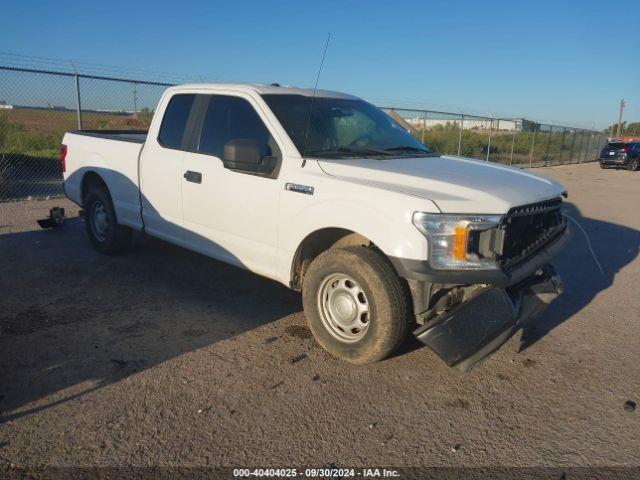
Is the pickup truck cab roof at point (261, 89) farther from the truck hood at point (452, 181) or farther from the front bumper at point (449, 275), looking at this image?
the front bumper at point (449, 275)

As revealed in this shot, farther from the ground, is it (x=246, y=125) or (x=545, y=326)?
(x=246, y=125)

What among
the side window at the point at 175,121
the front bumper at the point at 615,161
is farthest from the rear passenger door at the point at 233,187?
the front bumper at the point at 615,161

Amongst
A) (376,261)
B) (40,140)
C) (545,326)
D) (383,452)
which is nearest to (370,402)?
(383,452)

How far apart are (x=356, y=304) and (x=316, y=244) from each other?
655 mm

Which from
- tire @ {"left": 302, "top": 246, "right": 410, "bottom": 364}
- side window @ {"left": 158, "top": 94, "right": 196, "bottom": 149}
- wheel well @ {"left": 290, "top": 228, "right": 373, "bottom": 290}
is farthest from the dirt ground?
side window @ {"left": 158, "top": 94, "right": 196, "bottom": 149}

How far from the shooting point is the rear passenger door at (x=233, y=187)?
425 cm

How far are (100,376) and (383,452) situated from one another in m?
1.95

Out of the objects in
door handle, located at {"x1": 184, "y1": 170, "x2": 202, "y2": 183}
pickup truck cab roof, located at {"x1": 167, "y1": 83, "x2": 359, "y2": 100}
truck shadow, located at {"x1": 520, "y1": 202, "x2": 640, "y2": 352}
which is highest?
pickup truck cab roof, located at {"x1": 167, "y1": 83, "x2": 359, "y2": 100}

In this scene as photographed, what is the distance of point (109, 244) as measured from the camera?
632 centimetres

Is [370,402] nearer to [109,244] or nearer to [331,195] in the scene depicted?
[331,195]

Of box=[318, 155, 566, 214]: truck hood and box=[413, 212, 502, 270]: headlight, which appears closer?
box=[413, 212, 502, 270]: headlight

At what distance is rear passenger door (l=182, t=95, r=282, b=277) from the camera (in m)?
4.25

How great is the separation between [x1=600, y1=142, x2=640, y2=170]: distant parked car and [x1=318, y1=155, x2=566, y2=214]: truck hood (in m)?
24.8

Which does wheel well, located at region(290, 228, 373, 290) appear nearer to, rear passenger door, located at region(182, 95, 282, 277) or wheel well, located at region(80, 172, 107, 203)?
rear passenger door, located at region(182, 95, 282, 277)
